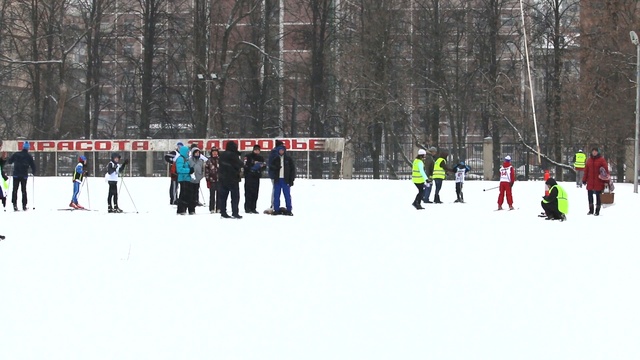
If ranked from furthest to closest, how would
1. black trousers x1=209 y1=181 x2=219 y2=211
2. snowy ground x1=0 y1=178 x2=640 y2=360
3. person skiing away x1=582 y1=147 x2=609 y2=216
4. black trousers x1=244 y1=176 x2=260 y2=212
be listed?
1. black trousers x1=209 y1=181 x2=219 y2=211
2. black trousers x1=244 y1=176 x2=260 y2=212
3. person skiing away x1=582 y1=147 x2=609 y2=216
4. snowy ground x1=0 y1=178 x2=640 y2=360

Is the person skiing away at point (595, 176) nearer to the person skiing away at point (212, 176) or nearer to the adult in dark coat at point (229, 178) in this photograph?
the adult in dark coat at point (229, 178)

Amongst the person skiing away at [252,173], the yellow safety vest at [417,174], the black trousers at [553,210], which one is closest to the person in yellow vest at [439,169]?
the yellow safety vest at [417,174]

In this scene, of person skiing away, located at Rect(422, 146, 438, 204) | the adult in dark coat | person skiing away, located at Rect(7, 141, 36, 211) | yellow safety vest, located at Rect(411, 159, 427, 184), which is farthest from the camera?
person skiing away, located at Rect(422, 146, 438, 204)

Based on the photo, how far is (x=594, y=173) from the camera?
24.4 metres

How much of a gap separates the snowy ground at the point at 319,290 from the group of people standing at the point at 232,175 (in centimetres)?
183

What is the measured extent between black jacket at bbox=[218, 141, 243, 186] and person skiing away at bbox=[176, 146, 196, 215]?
4.11ft

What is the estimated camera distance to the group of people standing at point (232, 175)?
23047 millimetres

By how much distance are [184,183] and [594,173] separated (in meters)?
9.64

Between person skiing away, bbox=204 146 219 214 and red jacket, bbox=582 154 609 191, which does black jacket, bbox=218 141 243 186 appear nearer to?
person skiing away, bbox=204 146 219 214

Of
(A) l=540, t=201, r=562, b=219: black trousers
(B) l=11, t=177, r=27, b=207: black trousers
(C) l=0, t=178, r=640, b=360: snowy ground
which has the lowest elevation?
(C) l=0, t=178, r=640, b=360: snowy ground

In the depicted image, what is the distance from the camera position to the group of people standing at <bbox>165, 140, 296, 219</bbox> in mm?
23047

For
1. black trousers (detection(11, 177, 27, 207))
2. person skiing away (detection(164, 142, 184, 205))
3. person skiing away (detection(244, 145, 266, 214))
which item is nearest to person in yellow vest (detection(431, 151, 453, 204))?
person skiing away (detection(244, 145, 266, 214))

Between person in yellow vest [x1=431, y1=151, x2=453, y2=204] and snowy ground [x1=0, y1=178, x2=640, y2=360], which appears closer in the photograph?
snowy ground [x1=0, y1=178, x2=640, y2=360]

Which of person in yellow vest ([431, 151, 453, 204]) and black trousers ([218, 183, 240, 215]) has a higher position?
person in yellow vest ([431, 151, 453, 204])
